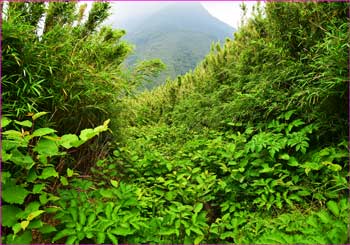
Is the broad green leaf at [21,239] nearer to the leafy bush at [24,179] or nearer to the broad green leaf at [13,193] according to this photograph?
the leafy bush at [24,179]

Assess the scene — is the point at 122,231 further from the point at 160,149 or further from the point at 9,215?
the point at 160,149

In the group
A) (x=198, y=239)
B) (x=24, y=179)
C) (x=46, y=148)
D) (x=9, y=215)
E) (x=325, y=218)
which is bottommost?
(x=325, y=218)

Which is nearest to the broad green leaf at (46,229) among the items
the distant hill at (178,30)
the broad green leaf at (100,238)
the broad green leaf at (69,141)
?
the broad green leaf at (100,238)

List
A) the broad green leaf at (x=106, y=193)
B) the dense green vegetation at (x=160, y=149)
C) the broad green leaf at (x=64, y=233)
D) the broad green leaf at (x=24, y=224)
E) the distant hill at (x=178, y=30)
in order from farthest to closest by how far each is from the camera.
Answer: the distant hill at (x=178, y=30) < the broad green leaf at (x=106, y=193) < the dense green vegetation at (x=160, y=149) < the broad green leaf at (x=64, y=233) < the broad green leaf at (x=24, y=224)

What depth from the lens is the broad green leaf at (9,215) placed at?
1521 millimetres

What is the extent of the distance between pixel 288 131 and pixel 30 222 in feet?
6.68

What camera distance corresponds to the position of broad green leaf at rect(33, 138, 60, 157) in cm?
169

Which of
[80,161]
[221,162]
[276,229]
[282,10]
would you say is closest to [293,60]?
[282,10]

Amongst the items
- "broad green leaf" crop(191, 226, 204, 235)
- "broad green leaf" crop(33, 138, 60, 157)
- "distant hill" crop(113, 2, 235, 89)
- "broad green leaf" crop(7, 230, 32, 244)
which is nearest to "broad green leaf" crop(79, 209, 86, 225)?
"broad green leaf" crop(7, 230, 32, 244)

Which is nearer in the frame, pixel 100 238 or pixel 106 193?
pixel 100 238

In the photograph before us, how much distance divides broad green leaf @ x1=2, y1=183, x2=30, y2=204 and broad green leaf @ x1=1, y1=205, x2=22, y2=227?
0.07 m

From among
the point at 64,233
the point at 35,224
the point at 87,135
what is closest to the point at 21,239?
the point at 35,224

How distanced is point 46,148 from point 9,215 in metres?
0.42

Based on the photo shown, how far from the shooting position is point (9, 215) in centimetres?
155
